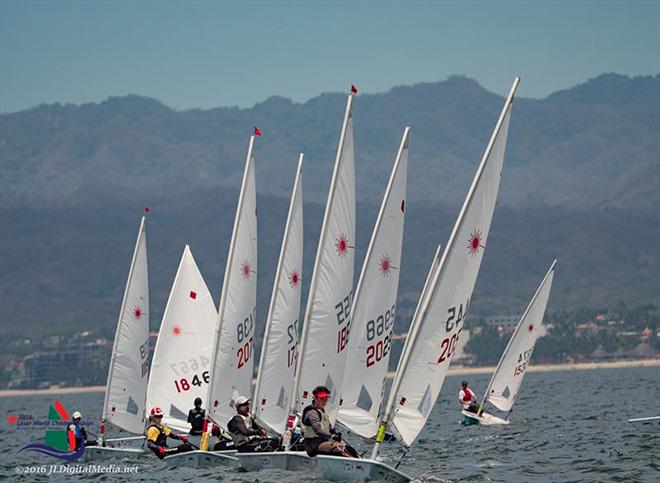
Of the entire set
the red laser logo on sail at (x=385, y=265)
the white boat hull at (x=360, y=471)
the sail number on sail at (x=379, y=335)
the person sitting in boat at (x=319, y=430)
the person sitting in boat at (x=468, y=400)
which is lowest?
the person sitting in boat at (x=468, y=400)

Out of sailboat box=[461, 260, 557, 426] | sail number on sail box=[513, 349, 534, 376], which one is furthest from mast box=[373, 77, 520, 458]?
sail number on sail box=[513, 349, 534, 376]

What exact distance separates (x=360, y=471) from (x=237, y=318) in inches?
422

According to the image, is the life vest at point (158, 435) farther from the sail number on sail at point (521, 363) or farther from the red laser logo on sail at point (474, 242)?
the sail number on sail at point (521, 363)

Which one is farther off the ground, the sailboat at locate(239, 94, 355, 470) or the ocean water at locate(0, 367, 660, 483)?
the sailboat at locate(239, 94, 355, 470)

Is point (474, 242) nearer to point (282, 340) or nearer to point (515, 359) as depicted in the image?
point (282, 340)

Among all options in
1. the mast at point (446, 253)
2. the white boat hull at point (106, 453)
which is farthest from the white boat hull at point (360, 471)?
the white boat hull at point (106, 453)

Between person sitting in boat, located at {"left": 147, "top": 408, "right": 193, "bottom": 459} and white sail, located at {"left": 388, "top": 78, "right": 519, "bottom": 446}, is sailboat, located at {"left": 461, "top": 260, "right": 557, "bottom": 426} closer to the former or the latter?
person sitting in boat, located at {"left": 147, "top": 408, "right": 193, "bottom": 459}

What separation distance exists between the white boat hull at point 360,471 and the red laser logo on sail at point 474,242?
484 centimetres

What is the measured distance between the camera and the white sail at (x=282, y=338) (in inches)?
1458

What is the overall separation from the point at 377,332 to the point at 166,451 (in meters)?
7.64

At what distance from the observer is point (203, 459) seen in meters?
36.0

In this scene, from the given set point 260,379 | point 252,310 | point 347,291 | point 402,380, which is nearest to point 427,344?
point 402,380

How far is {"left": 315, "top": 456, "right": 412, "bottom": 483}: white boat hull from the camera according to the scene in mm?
29359

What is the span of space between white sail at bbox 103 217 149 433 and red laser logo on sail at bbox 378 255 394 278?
14586 mm
